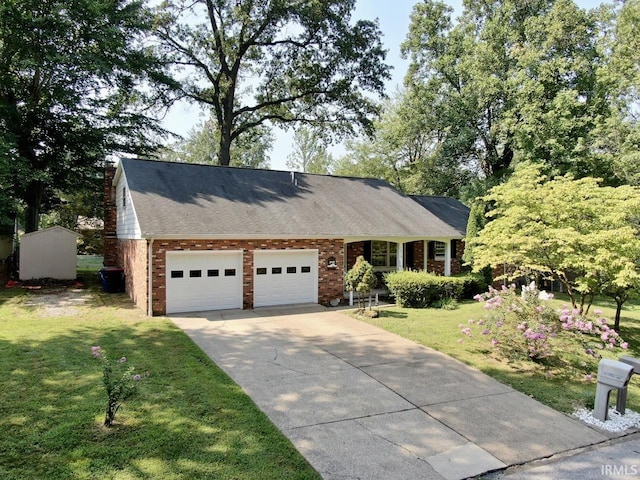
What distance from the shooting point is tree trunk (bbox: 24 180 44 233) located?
21859 millimetres

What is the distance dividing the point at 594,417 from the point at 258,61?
26.5m

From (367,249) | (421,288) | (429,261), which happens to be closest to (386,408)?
(421,288)

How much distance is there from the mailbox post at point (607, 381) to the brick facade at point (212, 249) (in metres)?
9.33

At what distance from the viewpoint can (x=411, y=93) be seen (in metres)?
24.9

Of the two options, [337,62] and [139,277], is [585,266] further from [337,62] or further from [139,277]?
[337,62]

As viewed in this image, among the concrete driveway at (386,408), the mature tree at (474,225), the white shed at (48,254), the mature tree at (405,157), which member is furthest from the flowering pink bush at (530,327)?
the white shed at (48,254)

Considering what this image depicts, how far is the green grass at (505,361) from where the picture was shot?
23.3ft

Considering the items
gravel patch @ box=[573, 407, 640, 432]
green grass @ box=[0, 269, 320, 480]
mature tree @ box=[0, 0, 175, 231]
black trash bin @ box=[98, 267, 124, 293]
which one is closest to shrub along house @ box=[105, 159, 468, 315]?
black trash bin @ box=[98, 267, 124, 293]

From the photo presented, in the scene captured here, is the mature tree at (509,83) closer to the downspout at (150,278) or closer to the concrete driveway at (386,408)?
the concrete driveway at (386,408)

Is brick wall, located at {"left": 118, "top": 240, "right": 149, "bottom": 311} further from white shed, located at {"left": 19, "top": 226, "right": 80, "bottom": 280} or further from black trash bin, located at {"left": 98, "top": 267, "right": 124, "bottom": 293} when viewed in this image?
white shed, located at {"left": 19, "top": 226, "right": 80, "bottom": 280}

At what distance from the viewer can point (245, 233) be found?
1284 cm

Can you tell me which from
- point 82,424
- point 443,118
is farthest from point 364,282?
point 443,118

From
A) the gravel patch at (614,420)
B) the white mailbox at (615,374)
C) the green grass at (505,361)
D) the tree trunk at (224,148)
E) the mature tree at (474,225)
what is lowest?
the gravel patch at (614,420)

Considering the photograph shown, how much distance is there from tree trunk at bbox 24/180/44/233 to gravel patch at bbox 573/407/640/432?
82.0 ft
